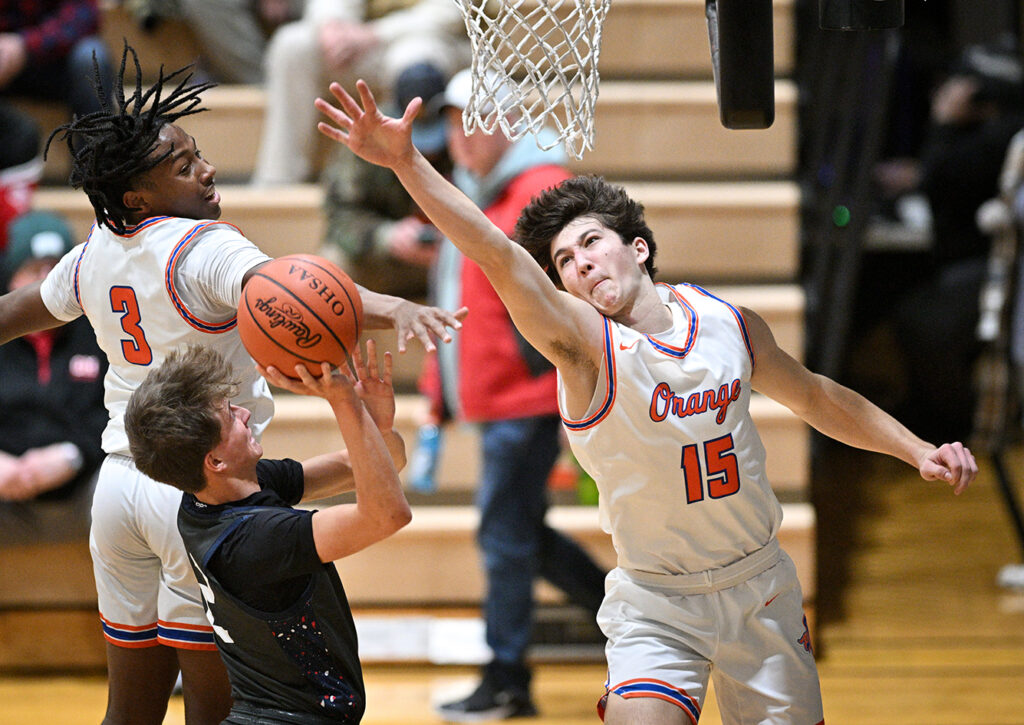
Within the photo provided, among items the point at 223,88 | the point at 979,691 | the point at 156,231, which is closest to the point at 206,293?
the point at 156,231

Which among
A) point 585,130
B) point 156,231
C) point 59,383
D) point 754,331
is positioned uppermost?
point 585,130

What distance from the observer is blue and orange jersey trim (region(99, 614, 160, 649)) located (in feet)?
9.37

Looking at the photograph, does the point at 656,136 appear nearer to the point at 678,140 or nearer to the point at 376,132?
the point at 678,140

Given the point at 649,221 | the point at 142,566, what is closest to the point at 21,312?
the point at 142,566

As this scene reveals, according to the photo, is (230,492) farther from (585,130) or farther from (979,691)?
(979,691)

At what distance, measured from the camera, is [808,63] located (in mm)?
6637

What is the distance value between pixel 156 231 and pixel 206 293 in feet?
0.55

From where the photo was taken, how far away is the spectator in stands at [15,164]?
17.7 ft

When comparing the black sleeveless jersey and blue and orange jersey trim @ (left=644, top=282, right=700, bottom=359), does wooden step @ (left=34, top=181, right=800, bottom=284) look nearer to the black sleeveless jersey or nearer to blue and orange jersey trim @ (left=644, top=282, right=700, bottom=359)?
blue and orange jersey trim @ (left=644, top=282, right=700, bottom=359)

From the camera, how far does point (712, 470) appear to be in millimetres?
2713

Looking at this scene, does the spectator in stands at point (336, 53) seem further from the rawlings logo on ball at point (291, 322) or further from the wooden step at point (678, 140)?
the rawlings logo on ball at point (291, 322)

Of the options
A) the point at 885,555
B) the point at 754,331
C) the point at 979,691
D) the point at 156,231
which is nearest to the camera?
the point at 156,231

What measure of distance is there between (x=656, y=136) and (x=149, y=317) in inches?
140

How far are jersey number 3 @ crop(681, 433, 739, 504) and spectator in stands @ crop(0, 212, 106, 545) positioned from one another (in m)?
2.39
